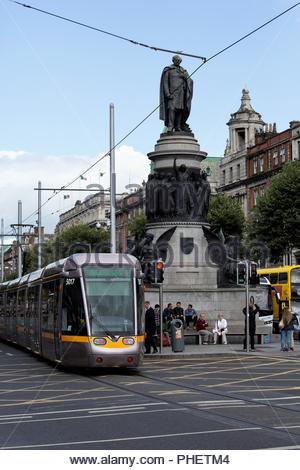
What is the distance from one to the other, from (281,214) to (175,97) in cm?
2781

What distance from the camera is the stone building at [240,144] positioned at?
103 metres

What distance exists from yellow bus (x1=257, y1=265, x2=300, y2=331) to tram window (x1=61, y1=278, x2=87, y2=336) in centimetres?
2816

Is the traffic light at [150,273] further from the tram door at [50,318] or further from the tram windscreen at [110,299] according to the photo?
the tram windscreen at [110,299]

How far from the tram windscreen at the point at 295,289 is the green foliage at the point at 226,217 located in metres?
29.4

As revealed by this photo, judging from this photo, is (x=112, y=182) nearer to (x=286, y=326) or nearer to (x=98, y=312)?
(x=286, y=326)

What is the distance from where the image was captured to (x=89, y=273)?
22969 mm

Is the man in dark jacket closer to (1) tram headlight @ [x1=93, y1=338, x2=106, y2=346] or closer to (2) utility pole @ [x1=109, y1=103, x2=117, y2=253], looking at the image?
(1) tram headlight @ [x1=93, y1=338, x2=106, y2=346]

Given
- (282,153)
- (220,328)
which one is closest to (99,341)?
(220,328)

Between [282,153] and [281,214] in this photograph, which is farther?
[282,153]

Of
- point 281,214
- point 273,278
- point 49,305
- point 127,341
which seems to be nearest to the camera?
point 127,341

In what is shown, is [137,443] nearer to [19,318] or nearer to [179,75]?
[19,318]

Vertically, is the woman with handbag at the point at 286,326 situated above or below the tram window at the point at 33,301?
below

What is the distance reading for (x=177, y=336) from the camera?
30641mm

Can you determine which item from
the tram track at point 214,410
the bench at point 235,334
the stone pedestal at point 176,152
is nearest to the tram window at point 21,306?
the bench at point 235,334
